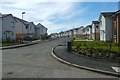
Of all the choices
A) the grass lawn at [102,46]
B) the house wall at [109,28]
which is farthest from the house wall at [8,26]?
the grass lawn at [102,46]

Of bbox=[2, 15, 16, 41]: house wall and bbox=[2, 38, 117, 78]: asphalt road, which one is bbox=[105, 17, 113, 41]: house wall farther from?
bbox=[2, 38, 117, 78]: asphalt road

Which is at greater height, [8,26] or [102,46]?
[8,26]

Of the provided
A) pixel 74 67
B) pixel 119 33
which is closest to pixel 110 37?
pixel 119 33

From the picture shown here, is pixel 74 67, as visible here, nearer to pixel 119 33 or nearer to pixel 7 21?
pixel 119 33

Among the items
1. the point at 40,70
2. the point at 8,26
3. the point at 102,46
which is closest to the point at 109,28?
the point at 102,46

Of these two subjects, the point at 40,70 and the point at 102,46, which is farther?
the point at 102,46

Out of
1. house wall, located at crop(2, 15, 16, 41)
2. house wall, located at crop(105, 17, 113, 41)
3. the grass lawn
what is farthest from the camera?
house wall, located at crop(2, 15, 16, 41)

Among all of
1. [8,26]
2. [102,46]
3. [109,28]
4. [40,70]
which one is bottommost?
[40,70]

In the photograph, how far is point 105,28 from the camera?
4472 centimetres

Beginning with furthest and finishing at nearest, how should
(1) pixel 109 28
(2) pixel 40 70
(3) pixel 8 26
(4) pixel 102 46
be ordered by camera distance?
(3) pixel 8 26, (1) pixel 109 28, (4) pixel 102 46, (2) pixel 40 70

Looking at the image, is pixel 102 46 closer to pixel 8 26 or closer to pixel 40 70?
pixel 40 70

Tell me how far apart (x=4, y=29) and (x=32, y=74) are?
41.1m

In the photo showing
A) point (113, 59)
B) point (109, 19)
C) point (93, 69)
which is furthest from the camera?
point (109, 19)

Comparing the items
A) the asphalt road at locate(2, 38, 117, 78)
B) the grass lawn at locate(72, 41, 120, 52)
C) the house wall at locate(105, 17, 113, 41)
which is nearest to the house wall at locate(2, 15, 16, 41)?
the house wall at locate(105, 17, 113, 41)
